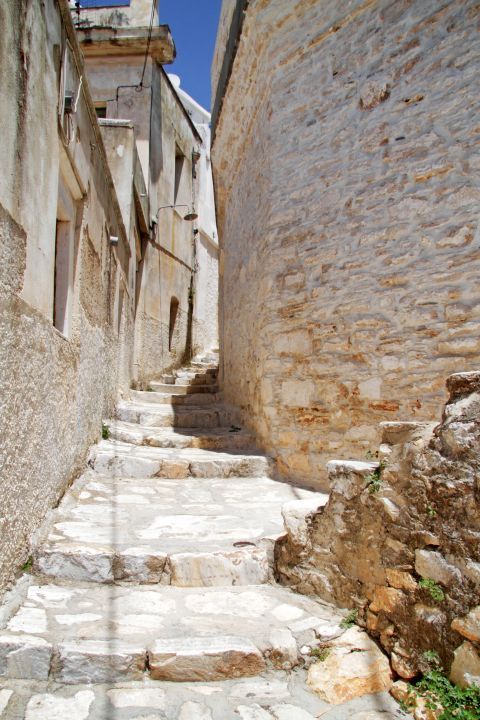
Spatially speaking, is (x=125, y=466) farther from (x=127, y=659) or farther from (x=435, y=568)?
(x=435, y=568)

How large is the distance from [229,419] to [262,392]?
1528 mm

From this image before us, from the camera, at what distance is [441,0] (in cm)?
421

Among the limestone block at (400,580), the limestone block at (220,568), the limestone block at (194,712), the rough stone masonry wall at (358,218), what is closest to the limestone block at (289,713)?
the limestone block at (194,712)

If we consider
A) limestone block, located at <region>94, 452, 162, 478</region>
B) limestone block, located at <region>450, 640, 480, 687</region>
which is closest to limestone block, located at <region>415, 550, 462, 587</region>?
limestone block, located at <region>450, 640, 480, 687</region>

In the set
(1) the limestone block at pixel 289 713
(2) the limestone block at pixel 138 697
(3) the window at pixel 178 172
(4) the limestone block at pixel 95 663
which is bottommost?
(1) the limestone block at pixel 289 713

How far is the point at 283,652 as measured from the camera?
7.51 ft

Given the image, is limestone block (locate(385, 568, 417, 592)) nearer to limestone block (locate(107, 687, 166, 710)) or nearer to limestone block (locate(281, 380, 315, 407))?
limestone block (locate(107, 687, 166, 710))

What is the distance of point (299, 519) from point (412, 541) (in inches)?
29.5

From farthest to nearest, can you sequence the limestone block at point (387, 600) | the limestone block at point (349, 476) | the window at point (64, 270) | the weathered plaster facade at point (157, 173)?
the weathered plaster facade at point (157, 173) < the window at point (64, 270) < the limestone block at point (349, 476) < the limestone block at point (387, 600)

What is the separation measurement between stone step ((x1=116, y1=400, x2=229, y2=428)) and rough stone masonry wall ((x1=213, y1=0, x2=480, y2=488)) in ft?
3.59

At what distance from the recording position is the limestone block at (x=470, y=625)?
6.34 ft

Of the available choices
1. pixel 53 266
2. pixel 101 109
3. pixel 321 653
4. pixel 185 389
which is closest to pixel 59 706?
pixel 321 653

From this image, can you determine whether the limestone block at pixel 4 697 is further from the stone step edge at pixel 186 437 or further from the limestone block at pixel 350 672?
the stone step edge at pixel 186 437

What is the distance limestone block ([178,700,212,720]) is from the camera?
1.94 metres
